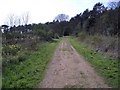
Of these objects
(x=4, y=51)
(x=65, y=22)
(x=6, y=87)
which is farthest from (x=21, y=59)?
(x=65, y=22)

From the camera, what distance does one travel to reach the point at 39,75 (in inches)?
483

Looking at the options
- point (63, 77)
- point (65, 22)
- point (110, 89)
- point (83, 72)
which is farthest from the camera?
point (65, 22)

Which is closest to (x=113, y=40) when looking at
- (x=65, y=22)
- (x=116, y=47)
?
(x=116, y=47)

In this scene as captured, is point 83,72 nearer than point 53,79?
No

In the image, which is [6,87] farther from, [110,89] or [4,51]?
[4,51]

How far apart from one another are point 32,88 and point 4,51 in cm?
892

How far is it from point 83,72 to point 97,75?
1014mm

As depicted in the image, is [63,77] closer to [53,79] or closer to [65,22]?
[53,79]

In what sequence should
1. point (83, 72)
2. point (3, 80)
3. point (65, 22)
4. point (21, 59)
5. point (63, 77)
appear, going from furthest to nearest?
point (65, 22), point (21, 59), point (83, 72), point (63, 77), point (3, 80)

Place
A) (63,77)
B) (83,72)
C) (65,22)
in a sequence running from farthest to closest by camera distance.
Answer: (65,22) → (83,72) → (63,77)

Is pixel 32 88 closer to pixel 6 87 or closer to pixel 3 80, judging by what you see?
pixel 6 87

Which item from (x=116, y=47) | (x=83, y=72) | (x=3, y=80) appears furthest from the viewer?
(x=116, y=47)

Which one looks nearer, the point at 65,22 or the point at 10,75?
the point at 10,75

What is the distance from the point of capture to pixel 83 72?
42.6 feet
